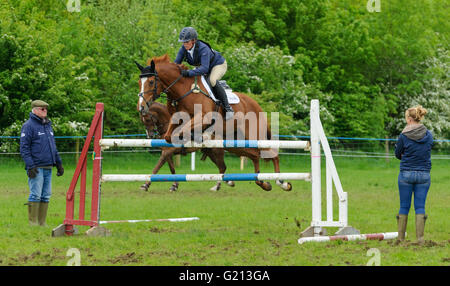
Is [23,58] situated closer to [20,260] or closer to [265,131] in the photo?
[265,131]

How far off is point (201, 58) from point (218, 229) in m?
2.37

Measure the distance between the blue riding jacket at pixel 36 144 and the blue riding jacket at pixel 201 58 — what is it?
7.01ft

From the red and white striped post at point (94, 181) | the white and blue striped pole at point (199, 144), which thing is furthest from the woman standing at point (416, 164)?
the red and white striped post at point (94, 181)

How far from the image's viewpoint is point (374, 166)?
23.0 metres

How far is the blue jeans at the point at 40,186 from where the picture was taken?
836 cm

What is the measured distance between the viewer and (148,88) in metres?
7.79

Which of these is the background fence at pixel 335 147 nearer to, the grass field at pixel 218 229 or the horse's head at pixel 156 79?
the grass field at pixel 218 229

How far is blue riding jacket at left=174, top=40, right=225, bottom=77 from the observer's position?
26.7 feet

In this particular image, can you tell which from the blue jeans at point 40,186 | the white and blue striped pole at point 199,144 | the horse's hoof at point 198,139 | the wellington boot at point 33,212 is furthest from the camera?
the wellington boot at point 33,212

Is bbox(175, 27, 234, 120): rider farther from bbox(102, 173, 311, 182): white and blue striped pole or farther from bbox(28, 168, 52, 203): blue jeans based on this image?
bbox(28, 168, 52, 203): blue jeans

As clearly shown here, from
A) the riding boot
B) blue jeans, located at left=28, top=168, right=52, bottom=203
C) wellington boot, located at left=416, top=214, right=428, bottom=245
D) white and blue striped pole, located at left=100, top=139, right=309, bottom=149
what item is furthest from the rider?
wellington boot, located at left=416, top=214, right=428, bottom=245

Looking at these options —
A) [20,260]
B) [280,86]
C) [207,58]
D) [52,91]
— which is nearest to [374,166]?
[280,86]
